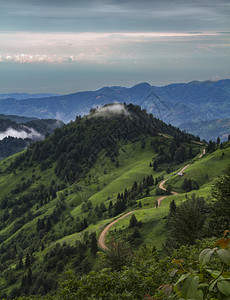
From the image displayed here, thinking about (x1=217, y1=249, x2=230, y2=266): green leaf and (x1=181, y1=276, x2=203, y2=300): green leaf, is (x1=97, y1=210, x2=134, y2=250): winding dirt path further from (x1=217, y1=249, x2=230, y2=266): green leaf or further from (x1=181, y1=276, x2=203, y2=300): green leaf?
(x1=217, y1=249, x2=230, y2=266): green leaf

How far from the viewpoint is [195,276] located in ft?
17.9

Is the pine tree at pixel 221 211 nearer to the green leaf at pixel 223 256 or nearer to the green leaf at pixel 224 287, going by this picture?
the green leaf at pixel 224 287

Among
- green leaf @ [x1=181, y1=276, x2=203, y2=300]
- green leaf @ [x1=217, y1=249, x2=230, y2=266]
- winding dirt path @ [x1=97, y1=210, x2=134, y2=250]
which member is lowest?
winding dirt path @ [x1=97, y1=210, x2=134, y2=250]

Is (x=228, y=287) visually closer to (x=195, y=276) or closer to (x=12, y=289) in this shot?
(x=195, y=276)

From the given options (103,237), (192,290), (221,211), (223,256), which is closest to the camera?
(223,256)

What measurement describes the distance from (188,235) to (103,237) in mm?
71715

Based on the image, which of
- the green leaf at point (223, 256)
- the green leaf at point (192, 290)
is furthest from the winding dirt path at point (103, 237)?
the green leaf at point (223, 256)

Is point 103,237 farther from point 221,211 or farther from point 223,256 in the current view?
point 223,256

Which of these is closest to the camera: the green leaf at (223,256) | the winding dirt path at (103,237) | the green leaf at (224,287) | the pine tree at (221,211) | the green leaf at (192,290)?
the green leaf at (223,256)

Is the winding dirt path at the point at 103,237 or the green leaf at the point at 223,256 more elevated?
the green leaf at the point at 223,256

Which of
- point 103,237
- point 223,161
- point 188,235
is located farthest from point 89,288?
point 223,161

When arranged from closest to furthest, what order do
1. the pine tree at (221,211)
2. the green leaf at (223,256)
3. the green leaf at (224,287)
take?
the green leaf at (223,256) < the green leaf at (224,287) < the pine tree at (221,211)

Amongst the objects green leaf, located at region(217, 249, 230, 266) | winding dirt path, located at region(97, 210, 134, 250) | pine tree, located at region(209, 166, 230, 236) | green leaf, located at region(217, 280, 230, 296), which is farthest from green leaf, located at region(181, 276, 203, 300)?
winding dirt path, located at region(97, 210, 134, 250)

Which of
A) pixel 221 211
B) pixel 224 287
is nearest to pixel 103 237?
pixel 221 211
